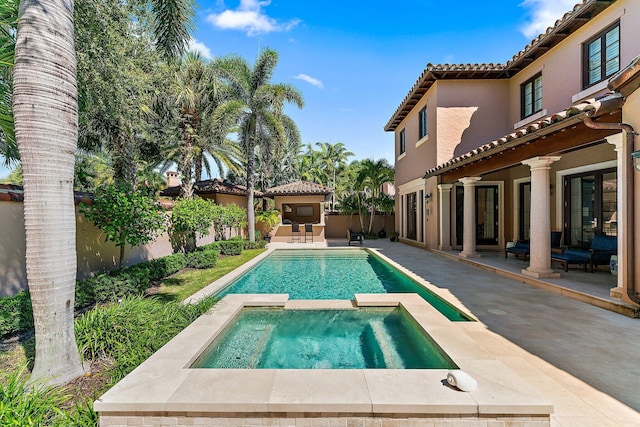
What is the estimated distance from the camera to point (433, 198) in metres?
13.7

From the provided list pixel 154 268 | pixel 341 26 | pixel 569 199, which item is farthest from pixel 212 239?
pixel 569 199

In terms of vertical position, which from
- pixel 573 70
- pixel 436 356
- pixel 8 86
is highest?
pixel 573 70

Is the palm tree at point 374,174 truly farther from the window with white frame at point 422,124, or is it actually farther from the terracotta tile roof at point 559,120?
the terracotta tile roof at point 559,120

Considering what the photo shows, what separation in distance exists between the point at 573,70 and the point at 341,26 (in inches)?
351

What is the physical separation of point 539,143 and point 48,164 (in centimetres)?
975

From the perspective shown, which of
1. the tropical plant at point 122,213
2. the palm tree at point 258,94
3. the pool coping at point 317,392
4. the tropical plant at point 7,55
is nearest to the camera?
the pool coping at point 317,392

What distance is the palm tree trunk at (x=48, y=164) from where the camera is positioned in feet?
10.7

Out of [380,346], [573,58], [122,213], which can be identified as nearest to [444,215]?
[573,58]

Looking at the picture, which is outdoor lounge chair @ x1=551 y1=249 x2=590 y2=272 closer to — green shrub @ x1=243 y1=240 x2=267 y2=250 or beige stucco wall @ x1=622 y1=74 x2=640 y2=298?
beige stucco wall @ x1=622 y1=74 x2=640 y2=298

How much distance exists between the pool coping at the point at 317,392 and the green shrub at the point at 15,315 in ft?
9.81

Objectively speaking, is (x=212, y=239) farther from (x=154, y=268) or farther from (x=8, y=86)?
(x=8, y=86)

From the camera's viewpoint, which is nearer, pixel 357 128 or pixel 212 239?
pixel 212 239

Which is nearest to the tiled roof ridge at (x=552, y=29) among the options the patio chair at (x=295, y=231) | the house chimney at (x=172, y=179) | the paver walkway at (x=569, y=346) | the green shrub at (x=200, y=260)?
the paver walkway at (x=569, y=346)

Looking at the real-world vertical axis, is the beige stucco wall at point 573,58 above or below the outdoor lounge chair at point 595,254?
above
